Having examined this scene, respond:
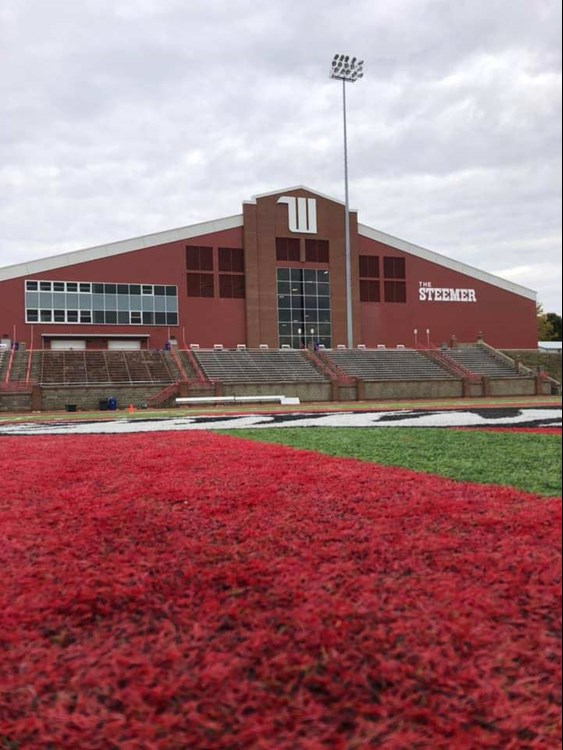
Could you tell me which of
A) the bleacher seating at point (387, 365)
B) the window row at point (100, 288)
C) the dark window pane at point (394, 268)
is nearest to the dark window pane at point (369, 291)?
the dark window pane at point (394, 268)

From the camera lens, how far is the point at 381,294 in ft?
175

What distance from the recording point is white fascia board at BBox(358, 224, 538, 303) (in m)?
53.5

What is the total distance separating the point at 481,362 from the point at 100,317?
1114 inches

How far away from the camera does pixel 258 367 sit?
1636 inches

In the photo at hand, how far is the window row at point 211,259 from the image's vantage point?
49312 mm

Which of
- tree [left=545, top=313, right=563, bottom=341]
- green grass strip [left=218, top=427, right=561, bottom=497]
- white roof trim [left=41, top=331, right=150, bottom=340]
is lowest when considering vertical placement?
green grass strip [left=218, top=427, right=561, bottom=497]

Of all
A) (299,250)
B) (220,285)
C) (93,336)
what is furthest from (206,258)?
(93,336)

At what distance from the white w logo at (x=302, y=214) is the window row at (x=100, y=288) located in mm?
11242

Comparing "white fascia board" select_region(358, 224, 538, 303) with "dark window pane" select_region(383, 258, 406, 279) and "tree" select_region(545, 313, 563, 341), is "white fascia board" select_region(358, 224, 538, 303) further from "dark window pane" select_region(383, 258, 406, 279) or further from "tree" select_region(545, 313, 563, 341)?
"tree" select_region(545, 313, 563, 341)

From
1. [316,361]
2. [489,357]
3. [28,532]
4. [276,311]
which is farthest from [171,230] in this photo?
[28,532]

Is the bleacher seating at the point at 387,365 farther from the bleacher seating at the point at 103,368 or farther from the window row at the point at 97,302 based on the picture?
the window row at the point at 97,302

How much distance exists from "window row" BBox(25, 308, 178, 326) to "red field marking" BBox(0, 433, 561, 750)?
44.8 m

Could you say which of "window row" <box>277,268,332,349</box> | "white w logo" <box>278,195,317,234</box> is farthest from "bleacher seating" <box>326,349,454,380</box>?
"white w logo" <box>278,195,317,234</box>

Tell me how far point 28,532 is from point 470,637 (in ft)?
10.4
